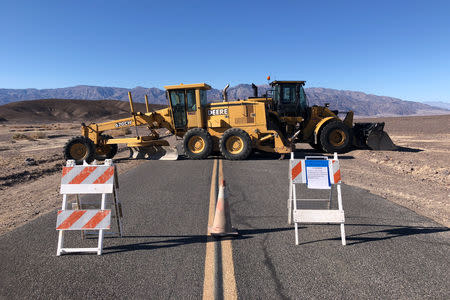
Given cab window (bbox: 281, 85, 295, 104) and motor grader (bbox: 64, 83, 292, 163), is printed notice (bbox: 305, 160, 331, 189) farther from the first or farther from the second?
cab window (bbox: 281, 85, 295, 104)

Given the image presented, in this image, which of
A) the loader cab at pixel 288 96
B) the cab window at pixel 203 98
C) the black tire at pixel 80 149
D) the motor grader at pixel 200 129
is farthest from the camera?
the loader cab at pixel 288 96

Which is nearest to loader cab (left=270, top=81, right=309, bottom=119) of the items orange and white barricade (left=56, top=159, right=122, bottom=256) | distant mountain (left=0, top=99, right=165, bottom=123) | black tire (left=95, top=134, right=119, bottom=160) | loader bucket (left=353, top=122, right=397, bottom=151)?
loader bucket (left=353, top=122, right=397, bottom=151)

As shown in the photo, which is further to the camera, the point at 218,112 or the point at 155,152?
the point at 155,152

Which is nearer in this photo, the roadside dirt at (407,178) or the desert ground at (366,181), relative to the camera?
the desert ground at (366,181)

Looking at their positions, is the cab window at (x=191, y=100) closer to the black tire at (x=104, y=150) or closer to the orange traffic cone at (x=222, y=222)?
the black tire at (x=104, y=150)

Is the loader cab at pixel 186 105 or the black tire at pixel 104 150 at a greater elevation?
the loader cab at pixel 186 105

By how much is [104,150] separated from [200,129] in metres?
4.97

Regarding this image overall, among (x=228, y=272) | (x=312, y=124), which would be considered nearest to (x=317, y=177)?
(x=228, y=272)

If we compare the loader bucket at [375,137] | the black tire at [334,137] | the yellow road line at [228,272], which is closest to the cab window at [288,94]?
the black tire at [334,137]

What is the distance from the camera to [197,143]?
44.0ft

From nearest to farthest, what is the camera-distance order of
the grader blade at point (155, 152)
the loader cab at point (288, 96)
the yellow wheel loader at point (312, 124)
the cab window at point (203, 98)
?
the cab window at point (203, 98) → the grader blade at point (155, 152) → the yellow wheel loader at point (312, 124) → the loader cab at point (288, 96)

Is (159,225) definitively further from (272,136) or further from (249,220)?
(272,136)

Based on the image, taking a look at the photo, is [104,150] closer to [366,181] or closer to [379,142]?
[366,181]

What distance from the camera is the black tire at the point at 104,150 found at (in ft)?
47.0
